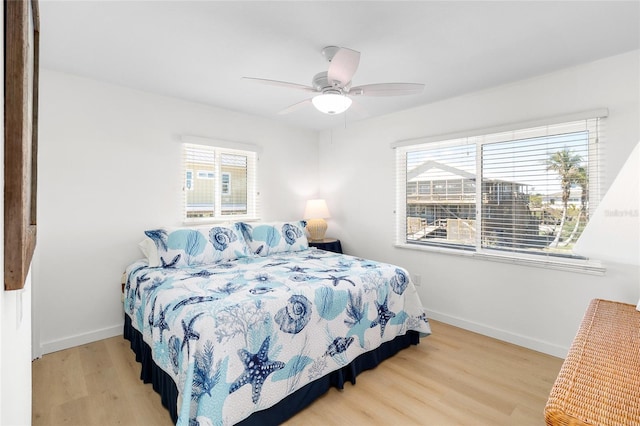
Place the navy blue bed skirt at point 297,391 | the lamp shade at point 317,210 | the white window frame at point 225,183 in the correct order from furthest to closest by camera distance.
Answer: the lamp shade at point 317,210
the white window frame at point 225,183
the navy blue bed skirt at point 297,391

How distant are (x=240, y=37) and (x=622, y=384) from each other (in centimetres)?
250

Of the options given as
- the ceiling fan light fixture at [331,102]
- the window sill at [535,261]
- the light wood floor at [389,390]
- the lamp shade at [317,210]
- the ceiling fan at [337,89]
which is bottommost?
the light wood floor at [389,390]

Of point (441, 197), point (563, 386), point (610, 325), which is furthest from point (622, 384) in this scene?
point (441, 197)

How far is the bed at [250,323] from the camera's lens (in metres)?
1.61

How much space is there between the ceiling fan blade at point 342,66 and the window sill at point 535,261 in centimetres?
212

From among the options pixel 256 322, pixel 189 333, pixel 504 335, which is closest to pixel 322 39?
pixel 256 322

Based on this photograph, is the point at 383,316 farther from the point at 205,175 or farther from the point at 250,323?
the point at 205,175

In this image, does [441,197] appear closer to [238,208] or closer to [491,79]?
[491,79]

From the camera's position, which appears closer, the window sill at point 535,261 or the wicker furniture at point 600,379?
the wicker furniture at point 600,379

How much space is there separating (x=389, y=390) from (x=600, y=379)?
152 cm

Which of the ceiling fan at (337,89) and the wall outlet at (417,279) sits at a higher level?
the ceiling fan at (337,89)

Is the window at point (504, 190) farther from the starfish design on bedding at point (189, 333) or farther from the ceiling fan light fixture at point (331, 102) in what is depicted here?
the starfish design on bedding at point (189, 333)

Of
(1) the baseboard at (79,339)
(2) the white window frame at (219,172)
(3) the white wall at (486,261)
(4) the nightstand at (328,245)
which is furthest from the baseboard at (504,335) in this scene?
(1) the baseboard at (79,339)

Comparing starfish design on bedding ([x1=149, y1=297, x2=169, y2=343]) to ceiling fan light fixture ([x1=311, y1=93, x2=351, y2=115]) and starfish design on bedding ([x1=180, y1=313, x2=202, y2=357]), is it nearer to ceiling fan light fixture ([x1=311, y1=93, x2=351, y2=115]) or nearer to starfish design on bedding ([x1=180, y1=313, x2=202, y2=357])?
starfish design on bedding ([x1=180, y1=313, x2=202, y2=357])
